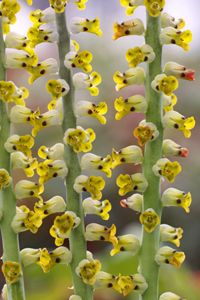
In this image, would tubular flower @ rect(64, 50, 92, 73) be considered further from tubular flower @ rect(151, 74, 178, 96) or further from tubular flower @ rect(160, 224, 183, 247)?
tubular flower @ rect(160, 224, 183, 247)

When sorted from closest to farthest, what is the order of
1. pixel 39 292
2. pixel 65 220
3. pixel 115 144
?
pixel 65 220, pixel 39 292, pixel 115 144

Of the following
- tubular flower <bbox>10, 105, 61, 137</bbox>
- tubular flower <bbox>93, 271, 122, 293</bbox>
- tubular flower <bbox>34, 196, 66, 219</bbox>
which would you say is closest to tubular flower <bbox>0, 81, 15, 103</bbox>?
tubular flower <bbox>10, 105, 61, 137</bbox>

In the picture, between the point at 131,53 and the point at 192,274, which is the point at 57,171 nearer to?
the point at 131,53

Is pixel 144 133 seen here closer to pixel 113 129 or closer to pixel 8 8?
pixel 8 8

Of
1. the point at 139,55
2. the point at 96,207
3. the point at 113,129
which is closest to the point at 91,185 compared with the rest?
the point at 96,207

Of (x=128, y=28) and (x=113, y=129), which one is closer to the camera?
(x=128, y=28)

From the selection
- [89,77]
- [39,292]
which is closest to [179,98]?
[39,292]

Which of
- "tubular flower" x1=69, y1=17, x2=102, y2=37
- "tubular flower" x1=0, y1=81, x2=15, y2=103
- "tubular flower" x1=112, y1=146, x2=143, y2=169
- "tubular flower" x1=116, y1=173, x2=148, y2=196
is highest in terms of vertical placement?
"tubular flower" x1=69, y1=17, x2=102, y2=37
